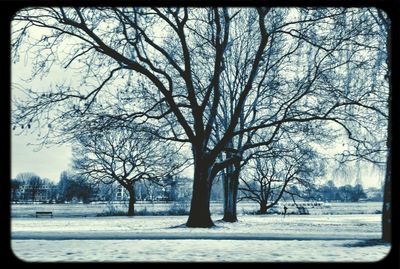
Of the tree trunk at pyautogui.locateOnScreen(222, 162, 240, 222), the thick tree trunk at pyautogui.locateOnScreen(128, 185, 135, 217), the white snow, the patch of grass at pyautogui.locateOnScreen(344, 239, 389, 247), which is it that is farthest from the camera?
the thick tree trunk at pyautogui.locateOnScreen(128, 185, 135, 217)

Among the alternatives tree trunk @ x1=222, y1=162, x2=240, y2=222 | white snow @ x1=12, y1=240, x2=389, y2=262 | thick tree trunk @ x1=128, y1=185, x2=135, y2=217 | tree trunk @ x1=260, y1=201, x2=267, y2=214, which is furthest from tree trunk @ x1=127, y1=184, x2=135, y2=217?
white snow @ x1=12, y1=240, x2=389, y2=262

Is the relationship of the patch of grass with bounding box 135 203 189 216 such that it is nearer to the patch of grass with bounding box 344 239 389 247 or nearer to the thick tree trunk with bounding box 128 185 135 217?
the thick tree trunk with bounding box 128 185 135 217

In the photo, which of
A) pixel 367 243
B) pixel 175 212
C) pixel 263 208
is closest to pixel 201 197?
pixel 367 243

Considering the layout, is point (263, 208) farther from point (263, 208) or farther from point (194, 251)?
point (194, 251)

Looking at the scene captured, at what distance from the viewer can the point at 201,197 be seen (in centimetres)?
2219

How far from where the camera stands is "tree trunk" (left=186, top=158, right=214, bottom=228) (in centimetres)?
2202

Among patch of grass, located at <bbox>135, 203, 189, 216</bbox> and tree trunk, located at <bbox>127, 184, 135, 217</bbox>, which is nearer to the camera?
patch of grass, located at <bbox>135, 203, 189, 216</bbox>

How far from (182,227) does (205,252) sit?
34.0 feet

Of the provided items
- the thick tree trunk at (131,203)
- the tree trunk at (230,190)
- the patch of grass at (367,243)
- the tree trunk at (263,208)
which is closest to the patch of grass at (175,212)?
the thick tree trunk at (131,203)

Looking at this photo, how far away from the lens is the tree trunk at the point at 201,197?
72.2ft

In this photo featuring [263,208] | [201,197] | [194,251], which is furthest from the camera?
[263,208]

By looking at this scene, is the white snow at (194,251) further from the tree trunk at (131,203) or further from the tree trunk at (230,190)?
the tree trunk at (131,203)

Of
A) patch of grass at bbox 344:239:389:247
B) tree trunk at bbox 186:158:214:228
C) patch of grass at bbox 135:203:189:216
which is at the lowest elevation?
patch of grass at bbox 135:203:189:216
